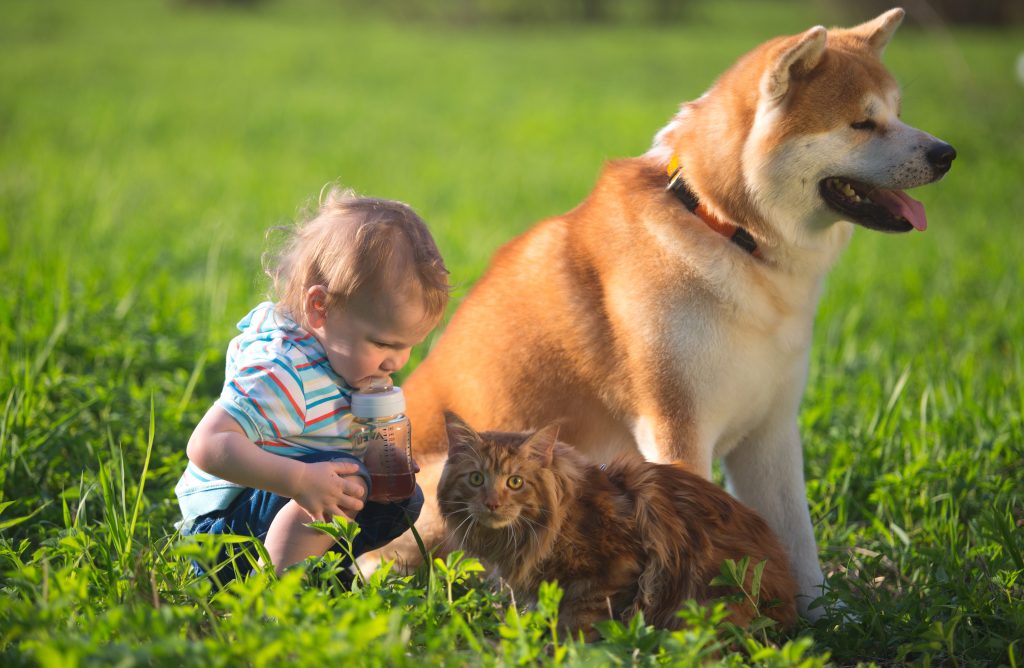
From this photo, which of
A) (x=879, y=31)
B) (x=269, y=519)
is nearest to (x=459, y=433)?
(x=269, y=519)

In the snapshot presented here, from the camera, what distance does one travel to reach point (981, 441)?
12.2 ft

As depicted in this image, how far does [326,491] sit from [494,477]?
0.42 meters

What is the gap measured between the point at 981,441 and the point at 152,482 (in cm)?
299

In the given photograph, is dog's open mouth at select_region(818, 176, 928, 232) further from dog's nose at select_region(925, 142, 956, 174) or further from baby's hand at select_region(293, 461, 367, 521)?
baby's hand at select_region(293, 461, 367, 521)

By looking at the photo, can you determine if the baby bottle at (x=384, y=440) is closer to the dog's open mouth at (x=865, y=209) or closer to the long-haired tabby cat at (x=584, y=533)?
the long-haired tabby cat at (x=584, y=533)

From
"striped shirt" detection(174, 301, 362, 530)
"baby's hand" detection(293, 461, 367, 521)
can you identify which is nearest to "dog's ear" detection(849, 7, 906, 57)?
"striped shirt" detection(174, 301, 362, 530)

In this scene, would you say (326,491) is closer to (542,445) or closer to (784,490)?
(542,445)

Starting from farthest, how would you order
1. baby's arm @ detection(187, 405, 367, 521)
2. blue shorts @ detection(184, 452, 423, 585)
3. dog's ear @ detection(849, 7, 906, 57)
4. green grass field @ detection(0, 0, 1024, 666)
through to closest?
1. dog's ear @ detection(849, 7, 906, 57)
2. blue shorts @ detection(184, 452, 423, 585)
3. baby's arm @ detection(187, 405, 367, 521)
4. green grass field @ detection(0, 0, 1024, 666)

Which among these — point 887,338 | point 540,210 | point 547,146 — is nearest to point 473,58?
point 547,146

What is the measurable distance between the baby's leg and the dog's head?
1456 millimetres

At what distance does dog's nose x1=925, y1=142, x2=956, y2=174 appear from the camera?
2.81m

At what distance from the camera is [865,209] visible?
2859 millimetres

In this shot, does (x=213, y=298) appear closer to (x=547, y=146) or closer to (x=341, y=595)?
(x=341, y=595)

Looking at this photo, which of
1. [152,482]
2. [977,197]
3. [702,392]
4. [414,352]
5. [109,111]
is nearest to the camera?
[702,392]
